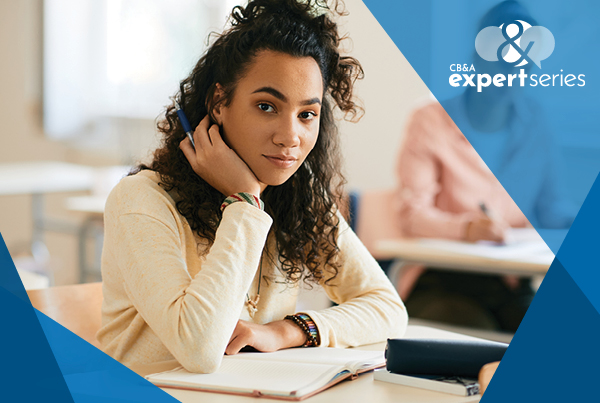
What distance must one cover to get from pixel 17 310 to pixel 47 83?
402 cm

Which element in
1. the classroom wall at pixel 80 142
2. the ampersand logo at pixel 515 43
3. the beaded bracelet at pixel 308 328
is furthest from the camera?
the classroom wall at pixel 80 142

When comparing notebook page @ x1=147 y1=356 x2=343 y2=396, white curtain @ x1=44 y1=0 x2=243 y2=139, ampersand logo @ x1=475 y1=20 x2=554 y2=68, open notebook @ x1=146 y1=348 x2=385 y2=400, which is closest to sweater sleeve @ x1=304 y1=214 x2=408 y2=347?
open notebook @ x1=146 y1=348 x2=385 y2=400

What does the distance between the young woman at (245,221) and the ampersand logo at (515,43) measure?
1.53 metres

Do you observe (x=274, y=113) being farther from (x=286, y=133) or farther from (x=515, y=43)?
(x=515, y=43)

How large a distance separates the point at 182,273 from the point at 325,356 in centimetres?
29

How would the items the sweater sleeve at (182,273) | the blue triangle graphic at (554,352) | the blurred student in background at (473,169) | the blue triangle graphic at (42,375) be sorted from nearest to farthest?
the blue triangle graphic at (554,352), the blue triangle graphic at (42,375), the sweater sleeve at (182,273), the blurred student in background at (473,169)

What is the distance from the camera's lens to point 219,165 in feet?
4.17

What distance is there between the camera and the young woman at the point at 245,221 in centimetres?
109

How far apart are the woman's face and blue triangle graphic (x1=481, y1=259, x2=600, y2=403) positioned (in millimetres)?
603

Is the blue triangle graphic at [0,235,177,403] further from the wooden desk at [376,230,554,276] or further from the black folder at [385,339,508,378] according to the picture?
the wooden desk at [376,230,554,276]

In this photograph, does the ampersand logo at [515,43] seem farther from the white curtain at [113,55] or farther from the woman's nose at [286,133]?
the white curtain at [113,55]

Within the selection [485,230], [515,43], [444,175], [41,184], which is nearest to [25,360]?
[485,230]

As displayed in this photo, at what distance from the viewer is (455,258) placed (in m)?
2.65


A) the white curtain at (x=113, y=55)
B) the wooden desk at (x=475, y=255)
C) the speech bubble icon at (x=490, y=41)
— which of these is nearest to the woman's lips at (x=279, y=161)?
the wooden desk at (x=475, y=255)
